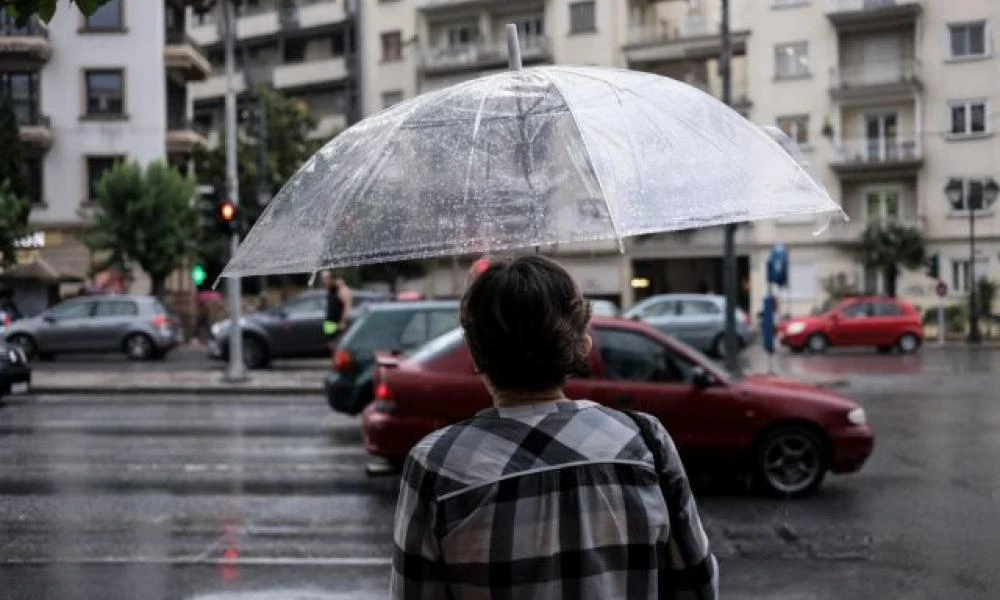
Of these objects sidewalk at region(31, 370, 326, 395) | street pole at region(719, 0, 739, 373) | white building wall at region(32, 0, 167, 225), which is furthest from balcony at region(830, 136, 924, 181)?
sidewalk at region(31, 370, 326, 395)

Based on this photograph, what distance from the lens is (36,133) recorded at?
134 ft

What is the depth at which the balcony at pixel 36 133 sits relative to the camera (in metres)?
40.9

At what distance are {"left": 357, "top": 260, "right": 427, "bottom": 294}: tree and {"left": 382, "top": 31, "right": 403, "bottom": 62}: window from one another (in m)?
9.75

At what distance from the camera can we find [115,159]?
139 ft

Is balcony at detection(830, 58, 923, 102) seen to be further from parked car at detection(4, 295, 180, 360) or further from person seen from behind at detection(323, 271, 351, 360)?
person seen from behind at detection(323, 271, 351, 360)

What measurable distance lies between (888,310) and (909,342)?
106 centimetres

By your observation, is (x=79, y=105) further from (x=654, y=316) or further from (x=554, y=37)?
(x=654, y=316)

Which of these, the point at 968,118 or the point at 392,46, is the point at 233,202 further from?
the point at 392,46

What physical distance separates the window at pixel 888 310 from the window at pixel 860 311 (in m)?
0.14

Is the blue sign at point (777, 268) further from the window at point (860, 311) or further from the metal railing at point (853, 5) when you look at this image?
the metal railing at point (853, 5)

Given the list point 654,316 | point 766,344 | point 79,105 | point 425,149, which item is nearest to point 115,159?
point 79,105

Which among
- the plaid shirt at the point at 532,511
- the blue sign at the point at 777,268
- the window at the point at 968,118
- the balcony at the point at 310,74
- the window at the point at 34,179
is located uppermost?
the balcony at the point at 310,74

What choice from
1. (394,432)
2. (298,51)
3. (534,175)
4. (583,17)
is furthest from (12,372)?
(298,51)

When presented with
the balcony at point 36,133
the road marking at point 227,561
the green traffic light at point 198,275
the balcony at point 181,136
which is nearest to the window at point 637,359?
the road marking at point 227,561
